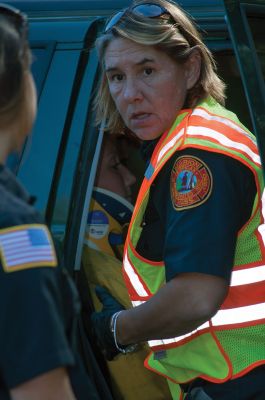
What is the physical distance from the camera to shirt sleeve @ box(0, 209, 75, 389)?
4.45 ft

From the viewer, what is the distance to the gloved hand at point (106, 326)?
2.41 m

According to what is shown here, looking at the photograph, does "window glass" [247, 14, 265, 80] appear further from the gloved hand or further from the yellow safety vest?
the gloved hand

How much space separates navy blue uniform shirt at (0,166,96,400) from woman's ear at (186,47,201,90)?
1085mm

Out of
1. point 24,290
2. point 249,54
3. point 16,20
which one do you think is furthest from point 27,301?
point 249,54

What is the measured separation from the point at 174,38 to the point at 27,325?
1190mm

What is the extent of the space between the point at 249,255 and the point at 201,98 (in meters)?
0.48

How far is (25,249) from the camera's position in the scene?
1.38m

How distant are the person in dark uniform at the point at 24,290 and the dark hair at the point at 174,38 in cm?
89

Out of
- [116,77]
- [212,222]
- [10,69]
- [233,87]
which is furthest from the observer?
[233,87]

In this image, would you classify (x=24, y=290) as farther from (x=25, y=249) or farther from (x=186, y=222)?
(x=186, y=222)

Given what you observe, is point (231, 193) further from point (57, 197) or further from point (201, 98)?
point (57, 197)

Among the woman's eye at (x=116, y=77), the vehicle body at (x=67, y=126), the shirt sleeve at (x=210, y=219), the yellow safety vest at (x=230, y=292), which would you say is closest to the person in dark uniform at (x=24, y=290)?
the shirt sleeve at (x=210, y=219)

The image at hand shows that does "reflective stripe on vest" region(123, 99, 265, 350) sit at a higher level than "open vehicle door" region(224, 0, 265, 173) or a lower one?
lower

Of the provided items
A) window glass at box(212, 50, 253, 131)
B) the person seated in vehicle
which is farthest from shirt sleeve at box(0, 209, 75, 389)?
window glass at box(212, 50, 253, 131)
